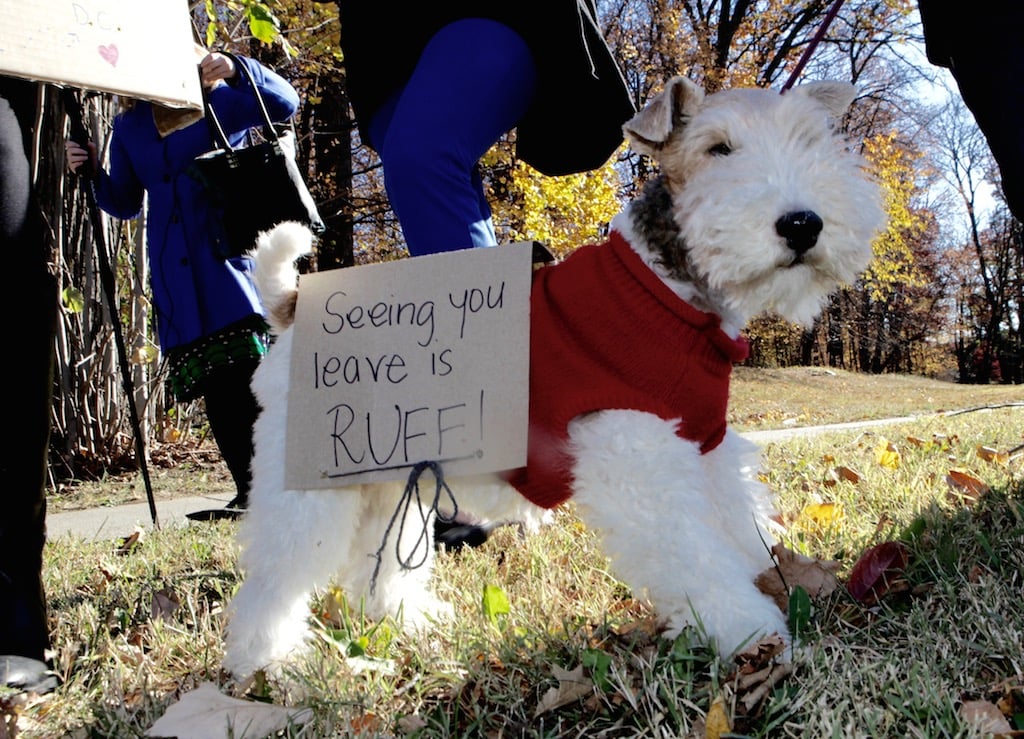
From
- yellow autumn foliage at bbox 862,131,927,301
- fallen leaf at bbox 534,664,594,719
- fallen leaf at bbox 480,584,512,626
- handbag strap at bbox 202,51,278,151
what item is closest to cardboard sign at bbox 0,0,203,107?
handbag strap at bbox 202,51,278,151

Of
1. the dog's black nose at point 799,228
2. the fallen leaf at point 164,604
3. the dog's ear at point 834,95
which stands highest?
the dog's ear at point 834,95

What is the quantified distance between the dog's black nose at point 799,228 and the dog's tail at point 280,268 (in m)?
1.29

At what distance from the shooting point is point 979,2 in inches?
90.8

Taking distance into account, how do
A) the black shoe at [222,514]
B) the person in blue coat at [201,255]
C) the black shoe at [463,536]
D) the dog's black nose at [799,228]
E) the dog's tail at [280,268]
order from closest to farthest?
the dog's black nose at [799,228], the dog's tail at [280,268], the black shoe at [463,536], the person in blue coat at [201,255], the black shoe at [222,514]

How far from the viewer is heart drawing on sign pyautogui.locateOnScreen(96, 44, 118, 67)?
2.04 m

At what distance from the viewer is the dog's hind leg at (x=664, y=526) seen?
5.57 feet

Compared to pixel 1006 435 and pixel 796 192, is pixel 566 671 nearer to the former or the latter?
pixel 796 192

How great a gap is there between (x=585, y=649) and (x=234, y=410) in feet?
8.78

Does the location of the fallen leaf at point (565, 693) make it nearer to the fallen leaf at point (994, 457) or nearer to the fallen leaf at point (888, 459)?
the fallen leaf at point (994, 457)

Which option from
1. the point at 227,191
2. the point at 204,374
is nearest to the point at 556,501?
the point at 227,191

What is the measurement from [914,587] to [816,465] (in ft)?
7.76

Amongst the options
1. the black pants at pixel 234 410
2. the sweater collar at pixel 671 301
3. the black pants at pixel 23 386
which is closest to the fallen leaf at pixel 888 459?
the sweater collar at pixel 671 301

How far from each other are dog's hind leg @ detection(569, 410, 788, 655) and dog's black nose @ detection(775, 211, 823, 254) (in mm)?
513

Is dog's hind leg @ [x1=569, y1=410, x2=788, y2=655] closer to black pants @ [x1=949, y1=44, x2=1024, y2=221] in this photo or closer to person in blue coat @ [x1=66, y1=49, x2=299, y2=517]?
black pants @ [x1=949, y1=44, x2=1024, y2=221]
